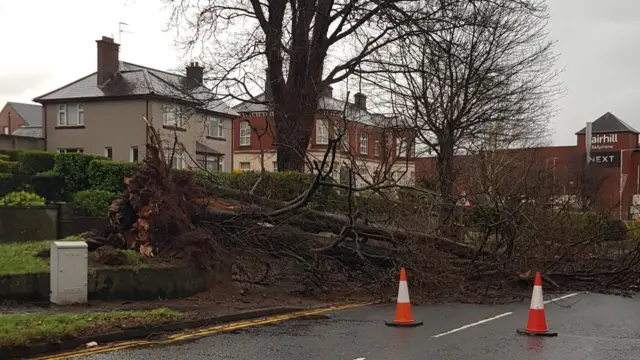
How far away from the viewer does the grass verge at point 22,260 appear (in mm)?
10466

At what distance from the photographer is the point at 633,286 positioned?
1534 cm

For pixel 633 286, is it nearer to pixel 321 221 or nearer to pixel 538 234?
pixel 538 234

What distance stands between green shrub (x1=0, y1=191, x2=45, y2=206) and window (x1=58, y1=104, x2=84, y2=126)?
26.4 m

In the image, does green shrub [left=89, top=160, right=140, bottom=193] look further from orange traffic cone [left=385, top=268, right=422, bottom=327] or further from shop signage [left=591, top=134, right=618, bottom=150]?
shop signage [left=591, top=134, right=618, bottom=150]

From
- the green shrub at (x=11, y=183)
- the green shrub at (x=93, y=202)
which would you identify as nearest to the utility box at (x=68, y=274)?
the green shrub at (x=93, y=202)

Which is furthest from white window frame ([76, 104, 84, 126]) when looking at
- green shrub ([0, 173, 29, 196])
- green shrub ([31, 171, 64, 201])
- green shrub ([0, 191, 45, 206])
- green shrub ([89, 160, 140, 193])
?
green shrub ([0, 191, 45, 206])

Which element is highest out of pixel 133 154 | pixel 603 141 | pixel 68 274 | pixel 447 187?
pixel 603 141

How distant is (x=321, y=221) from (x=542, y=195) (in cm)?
603

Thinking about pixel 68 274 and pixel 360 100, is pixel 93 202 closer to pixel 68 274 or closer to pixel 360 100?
pixel 68 274

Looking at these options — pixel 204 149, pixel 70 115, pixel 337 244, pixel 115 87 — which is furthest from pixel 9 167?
pixel 204 149

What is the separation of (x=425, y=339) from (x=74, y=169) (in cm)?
1315

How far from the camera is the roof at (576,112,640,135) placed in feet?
257

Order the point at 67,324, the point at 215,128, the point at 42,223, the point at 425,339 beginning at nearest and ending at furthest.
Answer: the point at 67,324
the point at 425,339
the point at 42,223
the point at 215,128

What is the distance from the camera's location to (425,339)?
8.90 metres
